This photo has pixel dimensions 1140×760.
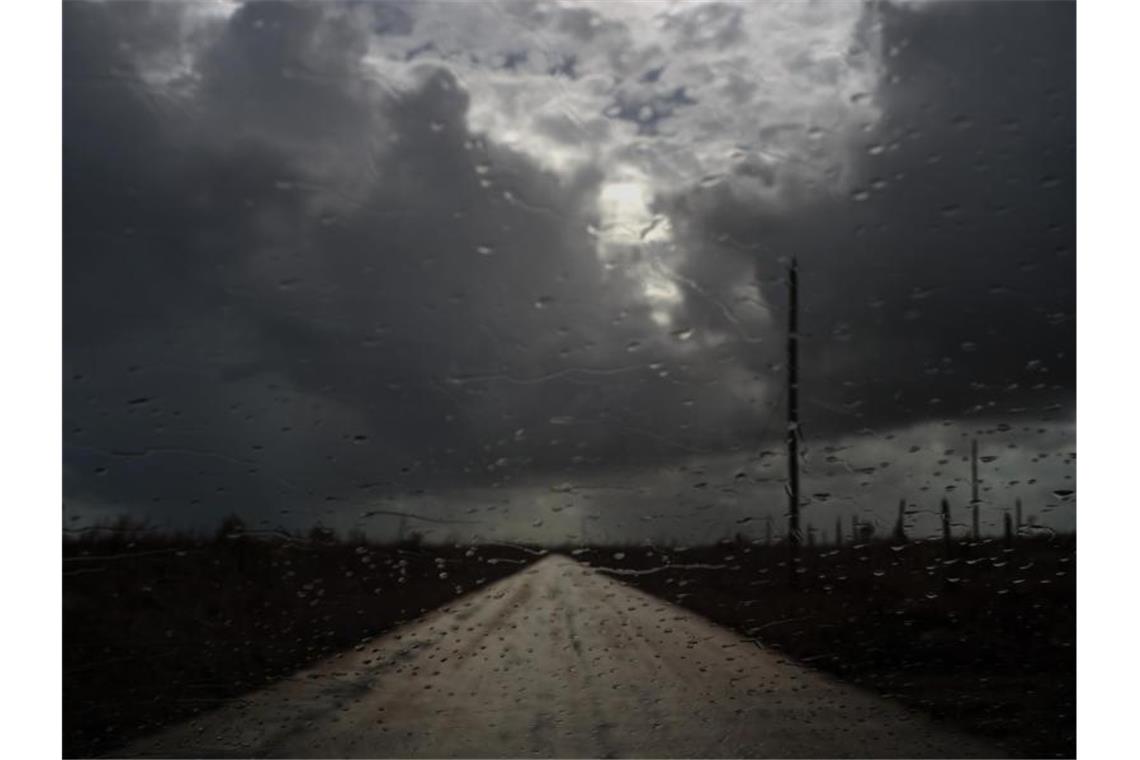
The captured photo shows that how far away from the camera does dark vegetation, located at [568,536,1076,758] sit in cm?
383

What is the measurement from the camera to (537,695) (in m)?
3.83

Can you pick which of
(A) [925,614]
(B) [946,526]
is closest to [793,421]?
(B) [946,526]

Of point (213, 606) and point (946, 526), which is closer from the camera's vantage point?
point (213, 606)

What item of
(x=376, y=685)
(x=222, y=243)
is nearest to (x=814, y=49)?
(x=222, y=243)

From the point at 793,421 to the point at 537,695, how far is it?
1615 mm

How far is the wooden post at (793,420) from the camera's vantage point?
3836mm

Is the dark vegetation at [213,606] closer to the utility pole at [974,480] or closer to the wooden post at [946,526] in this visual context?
the wooden post at [946,526]

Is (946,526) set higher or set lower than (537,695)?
higher

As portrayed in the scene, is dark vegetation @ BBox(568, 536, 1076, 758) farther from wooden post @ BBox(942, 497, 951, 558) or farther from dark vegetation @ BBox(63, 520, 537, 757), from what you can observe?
dark vegetation @ BBox(63, 520, 537, 757)

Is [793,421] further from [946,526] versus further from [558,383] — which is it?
[558,383]

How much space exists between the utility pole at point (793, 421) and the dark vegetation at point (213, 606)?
3.76ft

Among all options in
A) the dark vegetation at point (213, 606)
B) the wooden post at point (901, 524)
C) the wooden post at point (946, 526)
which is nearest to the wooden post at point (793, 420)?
the wooden post at point (901, 524)

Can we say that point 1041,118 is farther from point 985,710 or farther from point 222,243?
point 222,243

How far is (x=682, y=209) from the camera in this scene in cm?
386
